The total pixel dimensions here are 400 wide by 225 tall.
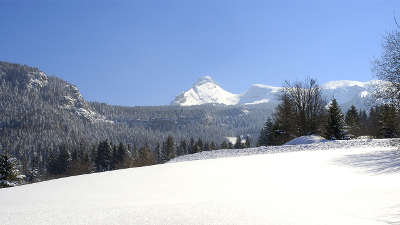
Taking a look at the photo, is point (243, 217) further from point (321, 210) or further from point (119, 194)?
point (119, 194)

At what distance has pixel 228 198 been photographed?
25.4 feet

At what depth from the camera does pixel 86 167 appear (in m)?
69.8

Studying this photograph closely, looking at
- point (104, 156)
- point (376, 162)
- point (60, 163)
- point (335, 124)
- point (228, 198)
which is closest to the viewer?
point (228, 198)

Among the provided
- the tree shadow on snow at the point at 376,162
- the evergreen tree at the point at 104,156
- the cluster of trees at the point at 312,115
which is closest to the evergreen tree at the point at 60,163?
the evergreen tree at the point at 104,156

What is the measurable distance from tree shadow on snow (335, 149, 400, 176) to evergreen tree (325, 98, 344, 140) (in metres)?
24.3

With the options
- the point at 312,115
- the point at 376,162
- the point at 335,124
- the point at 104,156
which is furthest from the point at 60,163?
the point at 376,162

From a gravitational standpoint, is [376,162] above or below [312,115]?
below

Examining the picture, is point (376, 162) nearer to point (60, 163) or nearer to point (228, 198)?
point (228, 198)

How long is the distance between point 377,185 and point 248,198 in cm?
391

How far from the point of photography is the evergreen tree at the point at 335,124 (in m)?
37.9

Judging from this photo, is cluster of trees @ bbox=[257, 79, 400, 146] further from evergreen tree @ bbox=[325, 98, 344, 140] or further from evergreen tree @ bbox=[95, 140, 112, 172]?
evergreen tree @ bbox=[95, 140, 112, 172]

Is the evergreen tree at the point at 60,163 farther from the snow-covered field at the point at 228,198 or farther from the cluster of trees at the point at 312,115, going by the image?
the snow-covered field at the point at 228,198

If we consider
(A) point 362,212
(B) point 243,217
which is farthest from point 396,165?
(B) point 243,217

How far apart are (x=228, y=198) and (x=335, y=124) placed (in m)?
35.0
